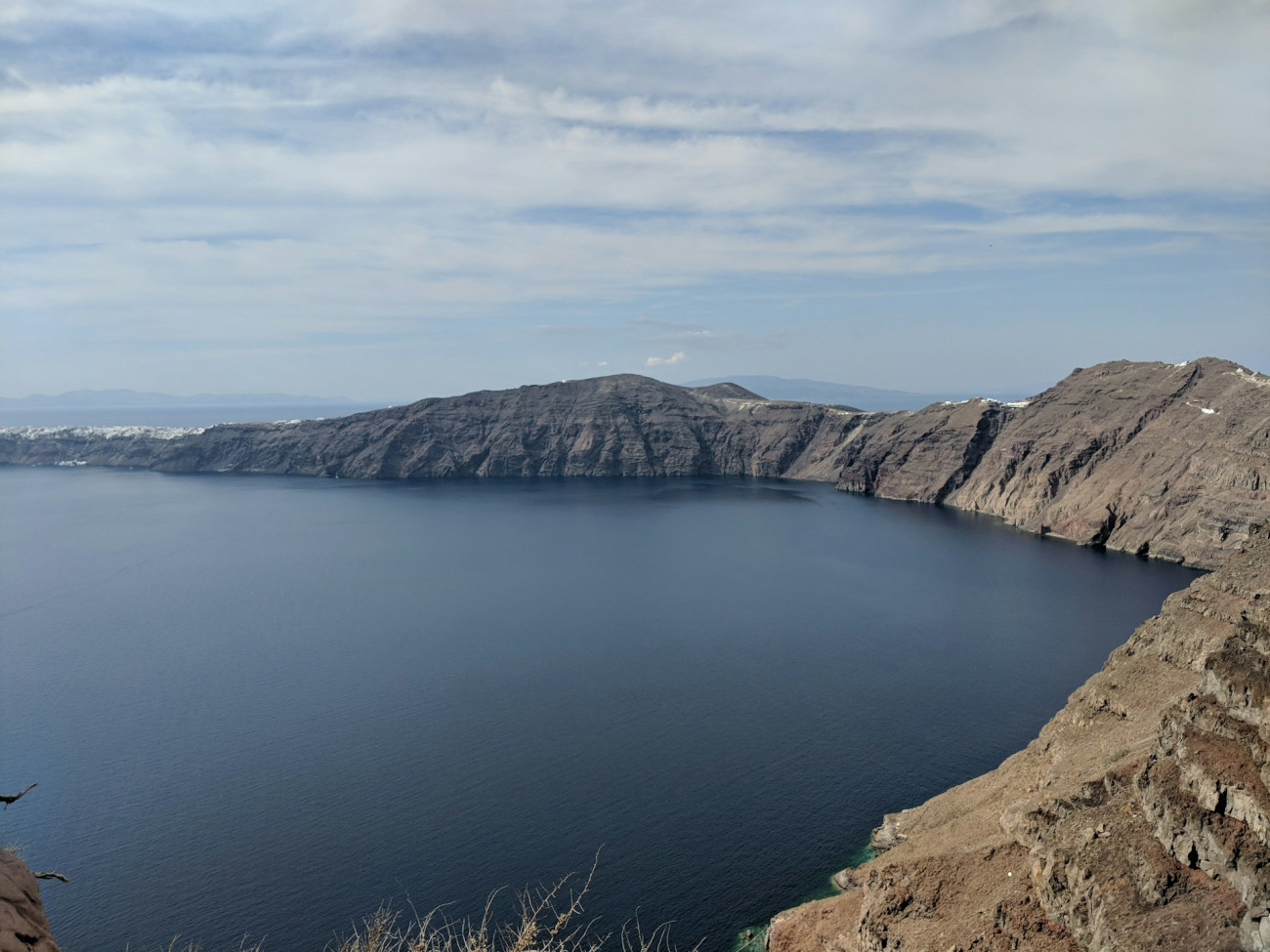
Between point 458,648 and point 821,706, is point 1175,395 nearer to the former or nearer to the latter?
point 821,706

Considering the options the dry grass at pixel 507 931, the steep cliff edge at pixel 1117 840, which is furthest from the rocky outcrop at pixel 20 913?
the steep cliff edge at pixel 1117 840

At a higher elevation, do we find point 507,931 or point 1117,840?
point 1117,840

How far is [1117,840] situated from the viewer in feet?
108

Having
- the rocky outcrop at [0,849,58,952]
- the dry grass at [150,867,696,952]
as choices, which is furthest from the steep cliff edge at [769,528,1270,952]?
the rocky outcrop at [0,849,58,952]

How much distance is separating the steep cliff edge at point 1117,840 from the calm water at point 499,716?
9.27 meters

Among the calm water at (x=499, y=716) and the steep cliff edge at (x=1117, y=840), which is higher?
the steep cliff edge at (x=1117, y=840)

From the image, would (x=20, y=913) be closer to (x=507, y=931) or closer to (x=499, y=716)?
(x=507, y=931)

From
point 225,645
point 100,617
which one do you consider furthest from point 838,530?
point 100,617

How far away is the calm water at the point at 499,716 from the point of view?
47.6 metres

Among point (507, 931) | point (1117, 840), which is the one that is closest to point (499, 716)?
point (507, 931)

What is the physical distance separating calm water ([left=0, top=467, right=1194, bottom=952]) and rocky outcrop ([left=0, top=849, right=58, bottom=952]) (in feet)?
115

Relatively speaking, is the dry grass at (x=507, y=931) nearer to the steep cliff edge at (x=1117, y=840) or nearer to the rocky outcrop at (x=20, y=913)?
the steep cliff edge at (x=1117, y=840)

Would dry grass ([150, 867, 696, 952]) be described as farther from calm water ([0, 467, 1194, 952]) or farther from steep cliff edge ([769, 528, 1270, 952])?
steep cliff edge ([769, 528, 1270, 952])

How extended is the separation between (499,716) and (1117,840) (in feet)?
164
